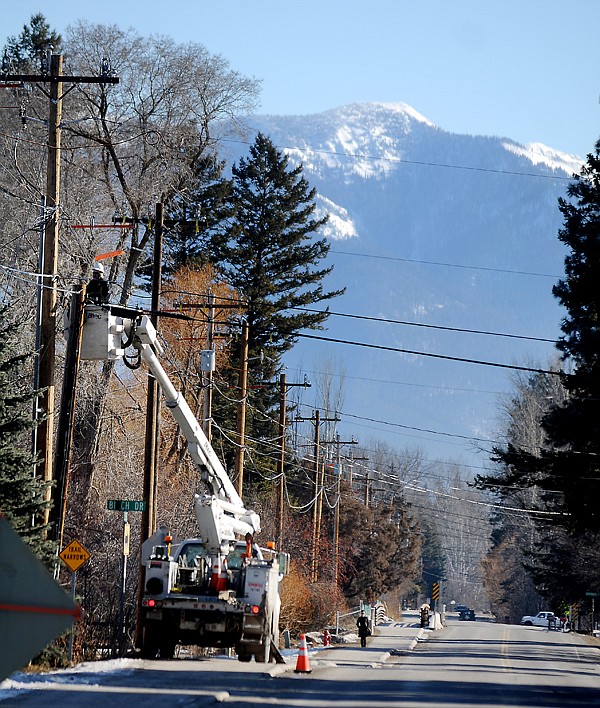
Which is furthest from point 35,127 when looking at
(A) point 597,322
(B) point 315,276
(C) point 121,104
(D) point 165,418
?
(B) point 315,276

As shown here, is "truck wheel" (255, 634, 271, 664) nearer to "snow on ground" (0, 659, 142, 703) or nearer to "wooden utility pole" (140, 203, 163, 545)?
"snow on ground" (0, 659, 142, 703)

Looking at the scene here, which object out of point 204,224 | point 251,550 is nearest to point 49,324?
point 251,550

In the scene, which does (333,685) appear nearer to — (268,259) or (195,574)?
(195,574)

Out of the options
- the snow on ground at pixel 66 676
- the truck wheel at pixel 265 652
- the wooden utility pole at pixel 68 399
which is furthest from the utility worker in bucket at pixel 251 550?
the wooden utility pole at pixel 68 399

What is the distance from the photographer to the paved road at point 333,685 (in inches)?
661

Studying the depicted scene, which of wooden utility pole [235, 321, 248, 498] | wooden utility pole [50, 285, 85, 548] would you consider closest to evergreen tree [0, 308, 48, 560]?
wooden utility pole [50, 285, 85, 548]

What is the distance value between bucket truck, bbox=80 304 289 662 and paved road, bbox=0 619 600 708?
616 millimetres

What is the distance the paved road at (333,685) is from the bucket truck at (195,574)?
62cm

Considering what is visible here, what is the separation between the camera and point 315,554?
57.2m

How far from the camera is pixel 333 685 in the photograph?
20859 mm

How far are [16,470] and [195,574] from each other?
5.47 metres

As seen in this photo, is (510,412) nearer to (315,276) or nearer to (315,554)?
(315,276)

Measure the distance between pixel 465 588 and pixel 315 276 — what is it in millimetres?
126713

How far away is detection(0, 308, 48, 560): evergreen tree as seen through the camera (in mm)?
20953
